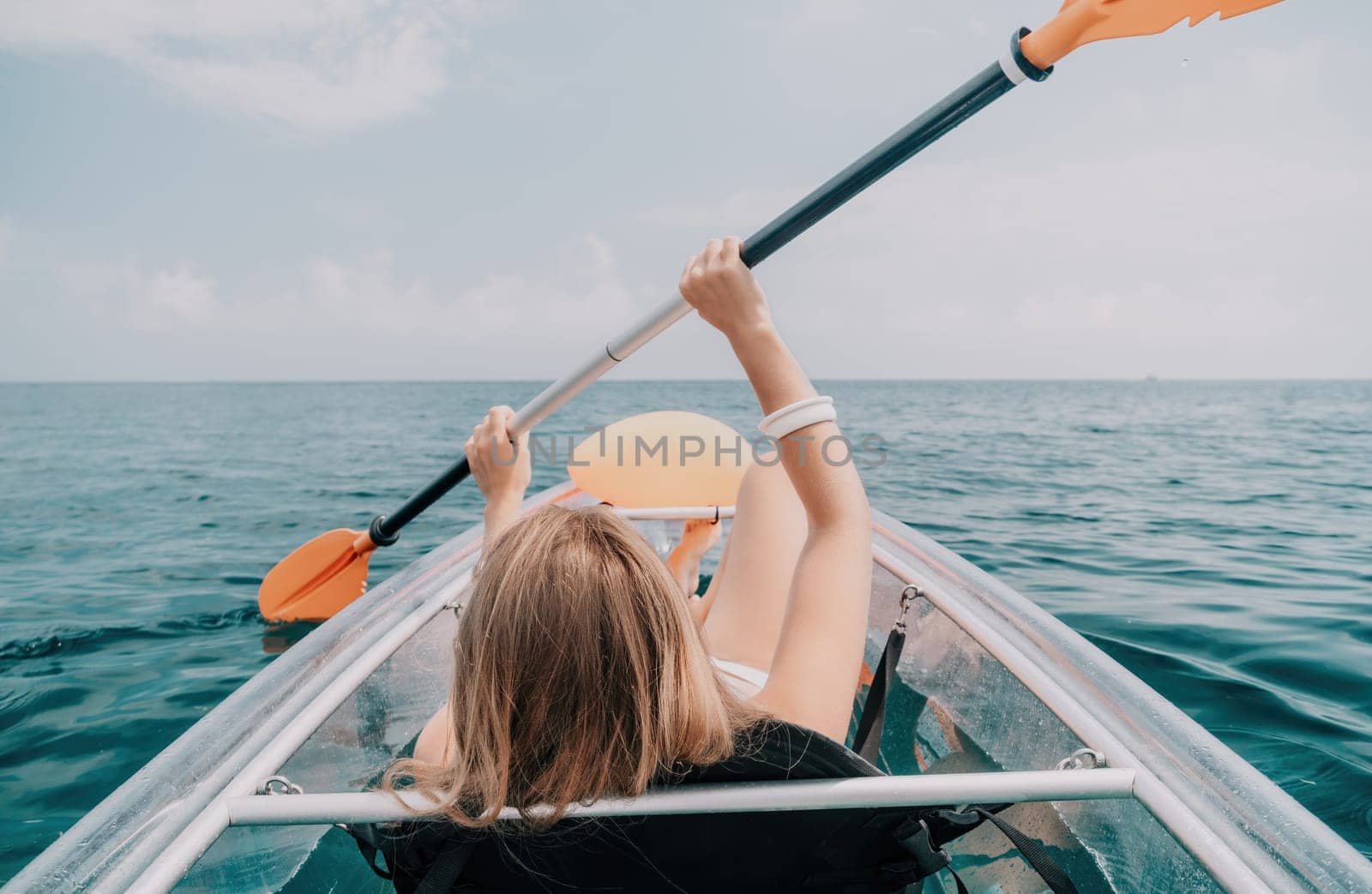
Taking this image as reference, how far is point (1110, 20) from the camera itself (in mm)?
1536

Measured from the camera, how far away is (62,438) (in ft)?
61.5

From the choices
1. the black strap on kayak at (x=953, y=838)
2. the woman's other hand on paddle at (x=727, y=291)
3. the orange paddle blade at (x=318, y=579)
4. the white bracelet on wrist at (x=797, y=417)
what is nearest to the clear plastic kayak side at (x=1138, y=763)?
the black strap on kayak at (x=953, y=838)

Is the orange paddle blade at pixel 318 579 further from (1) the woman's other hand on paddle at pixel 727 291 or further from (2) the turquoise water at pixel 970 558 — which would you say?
(1) the woman's other hand on paddle at pixel 727 291

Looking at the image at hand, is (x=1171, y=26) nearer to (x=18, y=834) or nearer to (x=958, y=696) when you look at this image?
(x=958, y=696)

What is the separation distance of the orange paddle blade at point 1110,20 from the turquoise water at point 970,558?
2.06 m

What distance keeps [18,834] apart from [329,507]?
6.08 meters

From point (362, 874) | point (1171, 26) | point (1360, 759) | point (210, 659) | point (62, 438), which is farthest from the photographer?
point (62, 438)

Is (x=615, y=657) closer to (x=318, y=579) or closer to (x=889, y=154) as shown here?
(x=889, y=154)

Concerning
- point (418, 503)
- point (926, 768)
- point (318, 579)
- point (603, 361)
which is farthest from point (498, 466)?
point (318, 579)

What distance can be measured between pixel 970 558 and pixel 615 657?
4.85 m

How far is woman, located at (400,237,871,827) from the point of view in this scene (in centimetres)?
100

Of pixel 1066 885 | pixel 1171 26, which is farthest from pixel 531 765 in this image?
pixel 1171 26

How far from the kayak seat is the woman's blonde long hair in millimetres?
44

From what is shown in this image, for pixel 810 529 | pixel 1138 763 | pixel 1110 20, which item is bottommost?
pixel 1138 763
